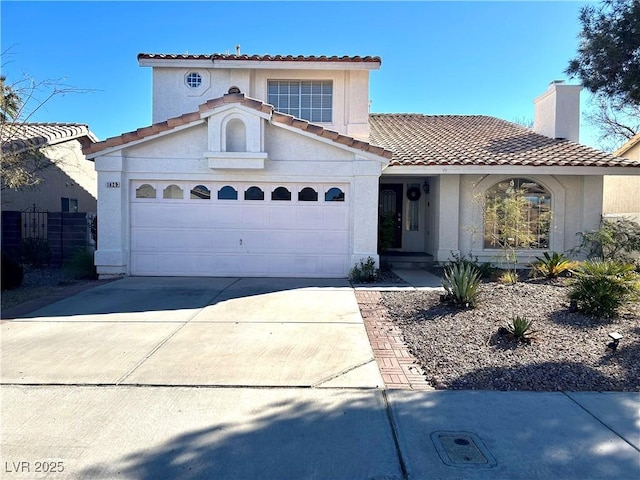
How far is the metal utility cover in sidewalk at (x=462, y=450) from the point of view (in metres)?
3.16

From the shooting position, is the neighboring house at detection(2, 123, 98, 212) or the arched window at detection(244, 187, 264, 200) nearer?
the arched window at detection(244, 187, 264, 200)

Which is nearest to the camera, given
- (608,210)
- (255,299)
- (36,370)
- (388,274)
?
(36,370)

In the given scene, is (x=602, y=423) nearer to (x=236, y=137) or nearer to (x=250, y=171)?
(x=250, y=171)

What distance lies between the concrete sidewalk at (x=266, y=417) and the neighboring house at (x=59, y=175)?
910 centimetres

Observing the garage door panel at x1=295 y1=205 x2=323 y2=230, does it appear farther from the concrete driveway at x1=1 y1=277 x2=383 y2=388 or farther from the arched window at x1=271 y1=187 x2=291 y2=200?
the concrete driveway at x1=1 y1=277 x2=383 y2=388

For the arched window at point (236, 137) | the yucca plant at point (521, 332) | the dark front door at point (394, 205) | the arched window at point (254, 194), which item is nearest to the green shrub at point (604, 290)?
the yucca plant at point (521, 332)

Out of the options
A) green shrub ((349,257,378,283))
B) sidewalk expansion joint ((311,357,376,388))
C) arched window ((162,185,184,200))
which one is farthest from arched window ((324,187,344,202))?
sidewalk expansion joint ((311,357,376,388))

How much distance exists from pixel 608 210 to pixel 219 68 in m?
19.5

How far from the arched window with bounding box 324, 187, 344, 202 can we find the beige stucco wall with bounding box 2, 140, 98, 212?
8.75m

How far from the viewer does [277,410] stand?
3941 mm

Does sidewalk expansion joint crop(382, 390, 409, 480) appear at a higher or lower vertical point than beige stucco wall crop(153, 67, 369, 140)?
lower

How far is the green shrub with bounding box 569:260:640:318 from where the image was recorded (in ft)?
22.4

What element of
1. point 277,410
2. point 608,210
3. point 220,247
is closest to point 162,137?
point 220,247

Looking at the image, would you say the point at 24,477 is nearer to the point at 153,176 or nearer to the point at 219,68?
the point at 153,176
